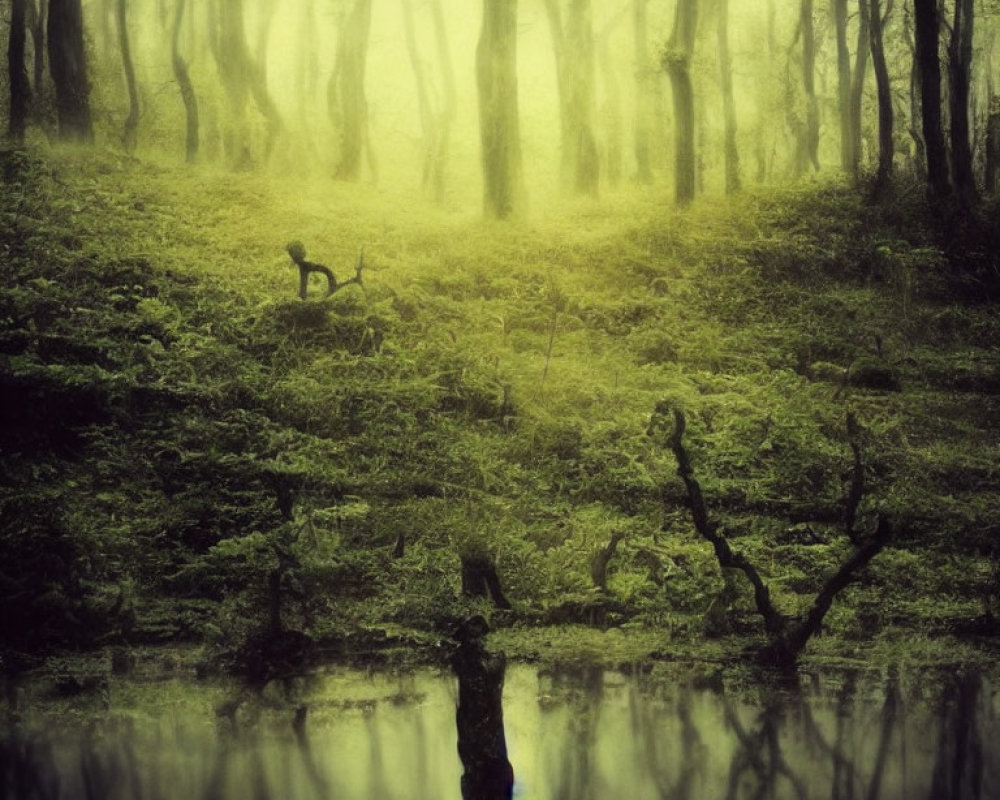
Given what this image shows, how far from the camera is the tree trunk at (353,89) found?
14.8ft

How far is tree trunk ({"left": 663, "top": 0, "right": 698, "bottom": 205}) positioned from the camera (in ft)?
14.8

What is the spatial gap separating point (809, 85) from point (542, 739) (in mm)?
3086

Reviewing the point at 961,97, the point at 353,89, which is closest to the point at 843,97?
the point at 961,97

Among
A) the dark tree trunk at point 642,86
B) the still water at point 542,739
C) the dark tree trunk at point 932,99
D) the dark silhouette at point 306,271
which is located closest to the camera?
the still water at point 542,739

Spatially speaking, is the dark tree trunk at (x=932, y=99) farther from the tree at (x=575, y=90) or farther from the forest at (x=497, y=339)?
the tree at (x=575, y=90)

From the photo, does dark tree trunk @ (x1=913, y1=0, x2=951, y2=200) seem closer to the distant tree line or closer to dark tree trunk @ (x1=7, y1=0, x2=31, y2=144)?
the distant tree line

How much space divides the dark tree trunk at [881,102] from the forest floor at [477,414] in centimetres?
14

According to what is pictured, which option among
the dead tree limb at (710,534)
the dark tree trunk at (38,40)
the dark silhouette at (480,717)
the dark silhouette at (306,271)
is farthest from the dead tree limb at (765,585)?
the dark tree trunk at (38,40)

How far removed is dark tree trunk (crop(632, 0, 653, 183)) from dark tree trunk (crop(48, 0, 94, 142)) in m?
2.42

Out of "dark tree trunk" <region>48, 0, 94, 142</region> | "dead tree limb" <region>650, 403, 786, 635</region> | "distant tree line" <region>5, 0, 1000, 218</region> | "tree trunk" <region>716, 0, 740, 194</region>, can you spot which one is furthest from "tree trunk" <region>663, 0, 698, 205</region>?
"dark tree trunk" <region>48, 0, 94, 142</region>

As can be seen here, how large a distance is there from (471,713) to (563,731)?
347mm

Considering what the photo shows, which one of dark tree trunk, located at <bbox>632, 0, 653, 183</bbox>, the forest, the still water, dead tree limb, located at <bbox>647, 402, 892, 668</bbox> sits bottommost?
the still water

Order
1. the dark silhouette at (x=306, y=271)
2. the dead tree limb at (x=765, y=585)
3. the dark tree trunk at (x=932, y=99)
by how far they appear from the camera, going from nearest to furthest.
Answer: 1. the dead tree limb at (x=765, y=585)
2. the dark silhouette at (x=306, y=271)
3. the dark tree trunk at (x=932, y=99)

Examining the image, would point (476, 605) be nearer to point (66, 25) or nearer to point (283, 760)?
point (283, 760)
